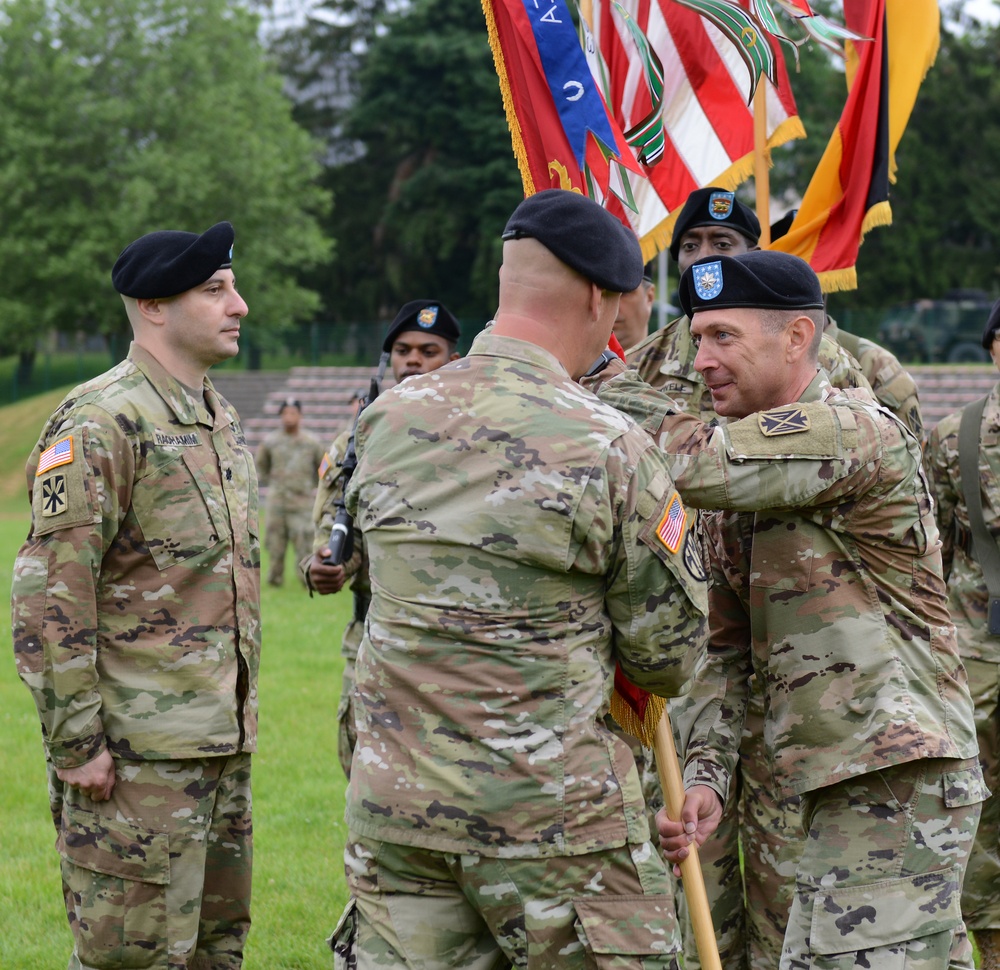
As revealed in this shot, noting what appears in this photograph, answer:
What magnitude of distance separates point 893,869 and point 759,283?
158 cm

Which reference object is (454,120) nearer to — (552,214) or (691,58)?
(691,58)

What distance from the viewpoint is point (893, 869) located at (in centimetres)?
339

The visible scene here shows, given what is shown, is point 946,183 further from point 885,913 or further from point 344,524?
point 885,913

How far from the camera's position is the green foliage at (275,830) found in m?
5.61

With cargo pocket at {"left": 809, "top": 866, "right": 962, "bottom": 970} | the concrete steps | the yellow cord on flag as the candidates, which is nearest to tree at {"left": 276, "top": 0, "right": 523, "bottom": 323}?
the concrete steps

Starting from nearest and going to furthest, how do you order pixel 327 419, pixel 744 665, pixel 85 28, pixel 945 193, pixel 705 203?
pixel 744 665 < pixel 705 203 < pixel 327 419 < pixel 85 28 < pixel 945 193

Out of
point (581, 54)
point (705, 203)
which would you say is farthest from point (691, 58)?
point (581, 54)

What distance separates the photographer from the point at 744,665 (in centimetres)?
394

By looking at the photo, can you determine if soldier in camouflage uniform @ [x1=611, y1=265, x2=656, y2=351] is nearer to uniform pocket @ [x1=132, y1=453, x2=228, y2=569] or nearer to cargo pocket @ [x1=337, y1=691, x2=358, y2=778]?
cargo pocket @ [x1=337, y1=691, x2=358, y2=778]

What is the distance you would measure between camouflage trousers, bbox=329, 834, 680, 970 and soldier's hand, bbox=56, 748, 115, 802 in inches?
53.9

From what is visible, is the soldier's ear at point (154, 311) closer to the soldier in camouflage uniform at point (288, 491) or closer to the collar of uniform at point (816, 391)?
the collar of uniform at point (816, 391)

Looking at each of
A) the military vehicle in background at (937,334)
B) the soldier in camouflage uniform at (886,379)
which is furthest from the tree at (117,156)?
the soldier in camouflage uniform at (886,379)

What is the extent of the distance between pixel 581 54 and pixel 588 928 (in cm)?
307

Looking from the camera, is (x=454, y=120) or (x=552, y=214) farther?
(x=454, y=120)
